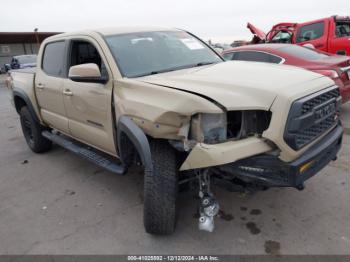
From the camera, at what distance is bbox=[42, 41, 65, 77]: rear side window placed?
4.21 m

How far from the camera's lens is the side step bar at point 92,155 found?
327 centimetres

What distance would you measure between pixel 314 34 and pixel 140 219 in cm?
774

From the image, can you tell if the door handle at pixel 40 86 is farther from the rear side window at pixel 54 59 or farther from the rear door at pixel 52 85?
the rear side window at pixel 54 59

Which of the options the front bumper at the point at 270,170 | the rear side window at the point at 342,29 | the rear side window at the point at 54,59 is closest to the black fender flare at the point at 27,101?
the rear side window at the point at 54,59

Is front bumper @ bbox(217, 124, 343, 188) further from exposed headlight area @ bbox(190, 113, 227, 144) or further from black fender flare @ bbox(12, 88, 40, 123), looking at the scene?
black fender flare @ bbox(12, 88, 40, 123)

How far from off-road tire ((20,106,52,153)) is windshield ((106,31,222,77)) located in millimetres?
2469

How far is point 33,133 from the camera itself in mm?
5254

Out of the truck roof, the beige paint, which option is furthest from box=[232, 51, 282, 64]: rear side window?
the beige paint

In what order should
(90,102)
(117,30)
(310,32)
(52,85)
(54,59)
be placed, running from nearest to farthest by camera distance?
1. (90,102)
2. (117,30)
3. (52,85)
4. (54,59)
5. (310,32)

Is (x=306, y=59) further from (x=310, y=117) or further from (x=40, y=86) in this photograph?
(x=40, y=86)

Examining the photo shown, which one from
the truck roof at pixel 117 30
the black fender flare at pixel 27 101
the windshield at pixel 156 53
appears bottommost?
the black fender flare at pixel 27 101

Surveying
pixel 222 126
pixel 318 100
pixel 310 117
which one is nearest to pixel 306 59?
pixel 318 100

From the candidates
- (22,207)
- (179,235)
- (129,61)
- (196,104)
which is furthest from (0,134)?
(196,104)

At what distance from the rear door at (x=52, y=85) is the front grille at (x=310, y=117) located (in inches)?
114
